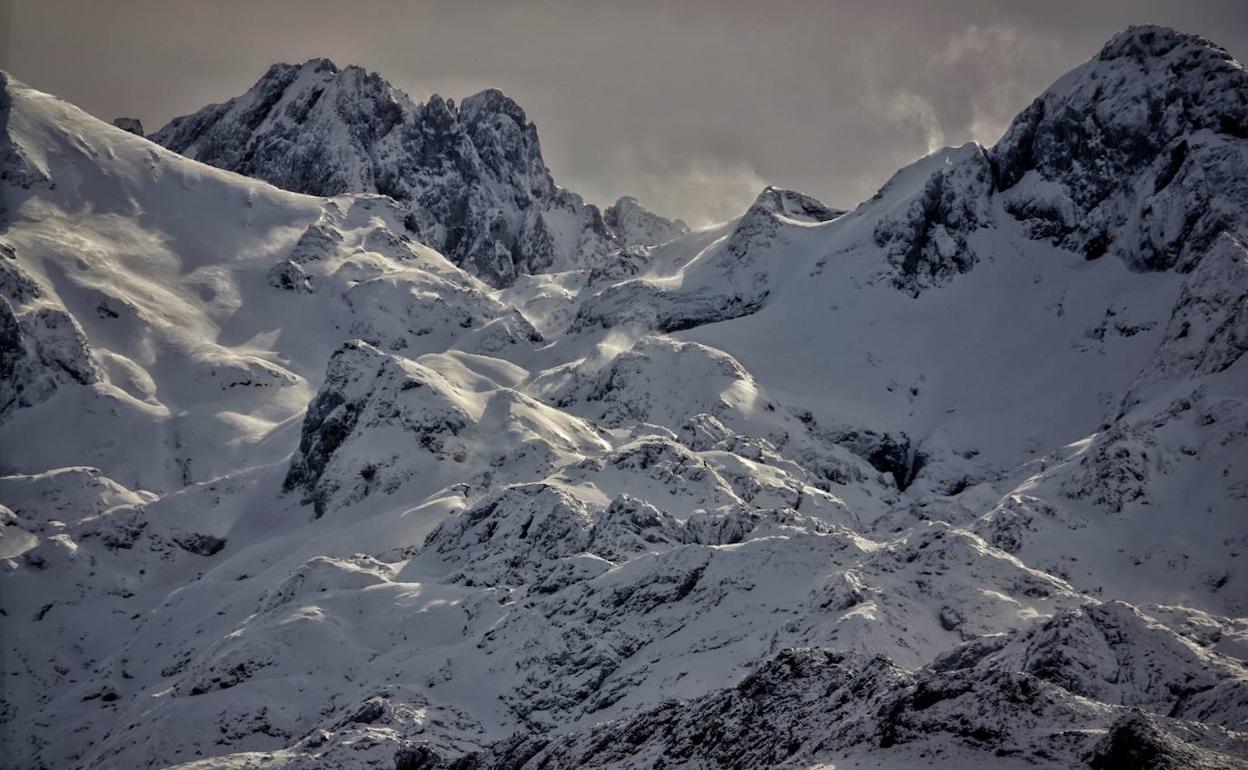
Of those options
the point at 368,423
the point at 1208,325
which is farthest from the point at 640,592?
the point at 368,423

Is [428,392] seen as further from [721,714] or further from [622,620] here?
[721,714]

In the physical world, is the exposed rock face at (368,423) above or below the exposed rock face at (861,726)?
above

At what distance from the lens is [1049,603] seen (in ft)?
359

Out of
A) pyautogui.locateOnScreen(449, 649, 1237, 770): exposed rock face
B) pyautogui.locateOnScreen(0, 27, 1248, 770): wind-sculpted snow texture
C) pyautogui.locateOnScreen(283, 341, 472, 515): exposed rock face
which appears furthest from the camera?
pyautogui.locateOnScreen(283, 341, 472, 515): exposed rock face

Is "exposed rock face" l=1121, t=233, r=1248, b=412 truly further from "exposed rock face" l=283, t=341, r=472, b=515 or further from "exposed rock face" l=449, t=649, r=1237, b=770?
"exposed rock face" l=449, t=649, r=1237, b=770

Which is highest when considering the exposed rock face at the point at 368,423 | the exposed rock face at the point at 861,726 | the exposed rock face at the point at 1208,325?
the exposed rock face at the point at 1208,325

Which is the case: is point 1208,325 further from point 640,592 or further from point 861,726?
point 861,726

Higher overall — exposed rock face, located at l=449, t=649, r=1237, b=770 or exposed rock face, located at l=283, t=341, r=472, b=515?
exposed rock face, located at l=283, t=341, r=472, b=515

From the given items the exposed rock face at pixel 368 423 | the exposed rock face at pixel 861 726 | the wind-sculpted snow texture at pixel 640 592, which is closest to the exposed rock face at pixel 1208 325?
the wind-sculpted snow texture at pixel 640 592

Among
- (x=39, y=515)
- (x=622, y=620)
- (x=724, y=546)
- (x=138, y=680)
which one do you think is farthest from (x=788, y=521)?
(x=39, y=515)

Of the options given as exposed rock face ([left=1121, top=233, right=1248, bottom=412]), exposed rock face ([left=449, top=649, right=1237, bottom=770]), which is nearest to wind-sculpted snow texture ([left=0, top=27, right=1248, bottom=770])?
exposed rock face ([left=449, top=649, right=1237, bottom=770])

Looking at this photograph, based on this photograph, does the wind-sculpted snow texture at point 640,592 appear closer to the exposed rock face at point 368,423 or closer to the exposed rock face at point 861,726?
the exposed rock face at point 861,726

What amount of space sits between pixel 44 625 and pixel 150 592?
12.6m

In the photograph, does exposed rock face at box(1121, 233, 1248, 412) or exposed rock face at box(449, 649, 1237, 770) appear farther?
exposed rock face at box(1121, 233, 1248, 412)
